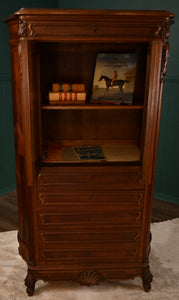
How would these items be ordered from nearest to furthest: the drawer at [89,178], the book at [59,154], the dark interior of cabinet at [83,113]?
the drawer at [89,178] < the book at [59,154] < the dark interior of cabinet at [83,113]

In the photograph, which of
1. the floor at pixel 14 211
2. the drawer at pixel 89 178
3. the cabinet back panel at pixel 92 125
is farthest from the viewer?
the floor at pixel 14 211

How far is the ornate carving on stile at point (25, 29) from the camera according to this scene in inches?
59.6

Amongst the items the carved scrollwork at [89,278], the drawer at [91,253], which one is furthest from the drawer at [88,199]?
the carved scrollwork at [89,278]

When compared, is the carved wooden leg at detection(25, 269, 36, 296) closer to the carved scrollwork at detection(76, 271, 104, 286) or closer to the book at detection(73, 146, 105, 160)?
the carved scrollwork at detection(76, 271, 104, 286)

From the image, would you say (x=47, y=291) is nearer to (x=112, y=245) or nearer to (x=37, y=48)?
(x=112, y=245)

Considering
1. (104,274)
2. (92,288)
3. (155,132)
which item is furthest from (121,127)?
(92,288)

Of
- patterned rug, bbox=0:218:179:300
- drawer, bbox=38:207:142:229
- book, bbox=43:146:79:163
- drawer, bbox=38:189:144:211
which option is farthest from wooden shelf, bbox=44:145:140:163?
patterned rug, bbox=0:218:179:300

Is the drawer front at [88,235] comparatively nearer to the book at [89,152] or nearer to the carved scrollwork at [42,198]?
the carved scrollwork at [42,198]

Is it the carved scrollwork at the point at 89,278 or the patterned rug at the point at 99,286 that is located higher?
the carved scrollwork at the point at 89,278

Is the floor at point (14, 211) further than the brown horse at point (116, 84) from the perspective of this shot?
Yes

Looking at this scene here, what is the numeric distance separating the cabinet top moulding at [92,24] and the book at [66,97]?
381 millimetres

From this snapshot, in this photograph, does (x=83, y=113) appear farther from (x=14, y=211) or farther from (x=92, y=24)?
(x=14, y=211)

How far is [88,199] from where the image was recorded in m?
1.86

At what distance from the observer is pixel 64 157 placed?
1946 millimetres
